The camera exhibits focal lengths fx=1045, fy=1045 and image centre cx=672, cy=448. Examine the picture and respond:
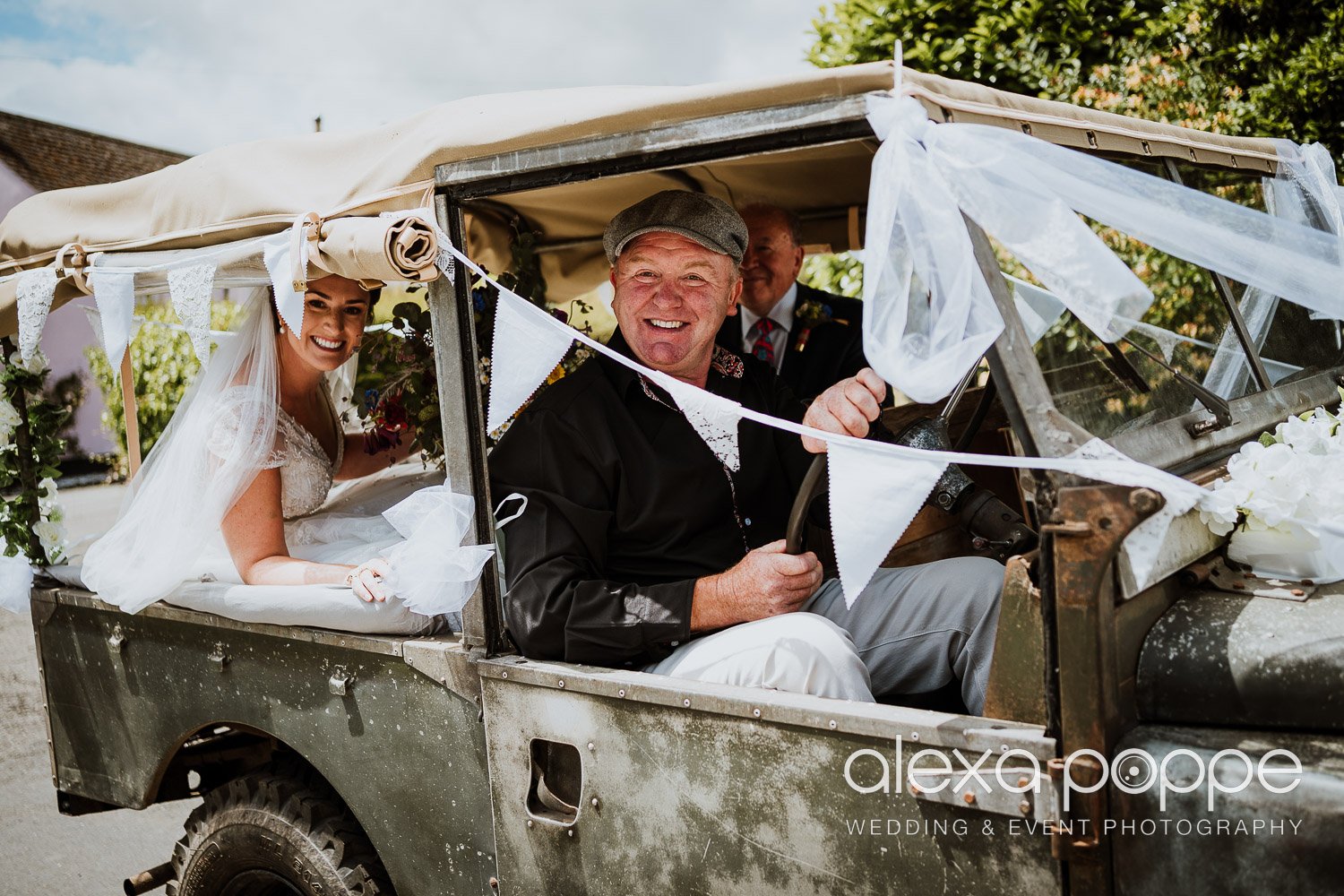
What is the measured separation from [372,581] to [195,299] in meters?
0.79

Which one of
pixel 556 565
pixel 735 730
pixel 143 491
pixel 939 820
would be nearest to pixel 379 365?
pixel 143 491

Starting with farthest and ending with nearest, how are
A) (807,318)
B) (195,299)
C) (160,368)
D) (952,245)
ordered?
1. (160,368)
2. (807,318)
3. (195,299)
4. (952,245)

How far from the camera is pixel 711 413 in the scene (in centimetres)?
193

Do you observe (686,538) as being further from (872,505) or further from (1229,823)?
(1229,823)

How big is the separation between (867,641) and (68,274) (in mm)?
2273

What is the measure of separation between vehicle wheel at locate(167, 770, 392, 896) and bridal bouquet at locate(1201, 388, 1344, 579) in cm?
201

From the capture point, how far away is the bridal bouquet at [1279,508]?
1752 mm

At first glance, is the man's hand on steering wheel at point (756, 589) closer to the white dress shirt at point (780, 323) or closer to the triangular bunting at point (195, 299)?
the triangular bunting at point (195, 299)

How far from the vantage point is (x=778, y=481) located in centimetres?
282

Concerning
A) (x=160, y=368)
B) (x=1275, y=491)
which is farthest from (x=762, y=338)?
(x=160, y=368)

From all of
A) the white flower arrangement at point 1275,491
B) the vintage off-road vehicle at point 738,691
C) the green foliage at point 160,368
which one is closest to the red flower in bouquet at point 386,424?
the vintage off-road vehicle at point 738,691

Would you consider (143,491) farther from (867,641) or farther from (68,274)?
(867,641)

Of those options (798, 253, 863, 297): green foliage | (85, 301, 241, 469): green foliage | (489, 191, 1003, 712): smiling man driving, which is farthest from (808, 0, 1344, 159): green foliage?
(85, 301, 241, 469): green foliage

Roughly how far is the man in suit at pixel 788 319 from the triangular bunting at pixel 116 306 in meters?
1.97
